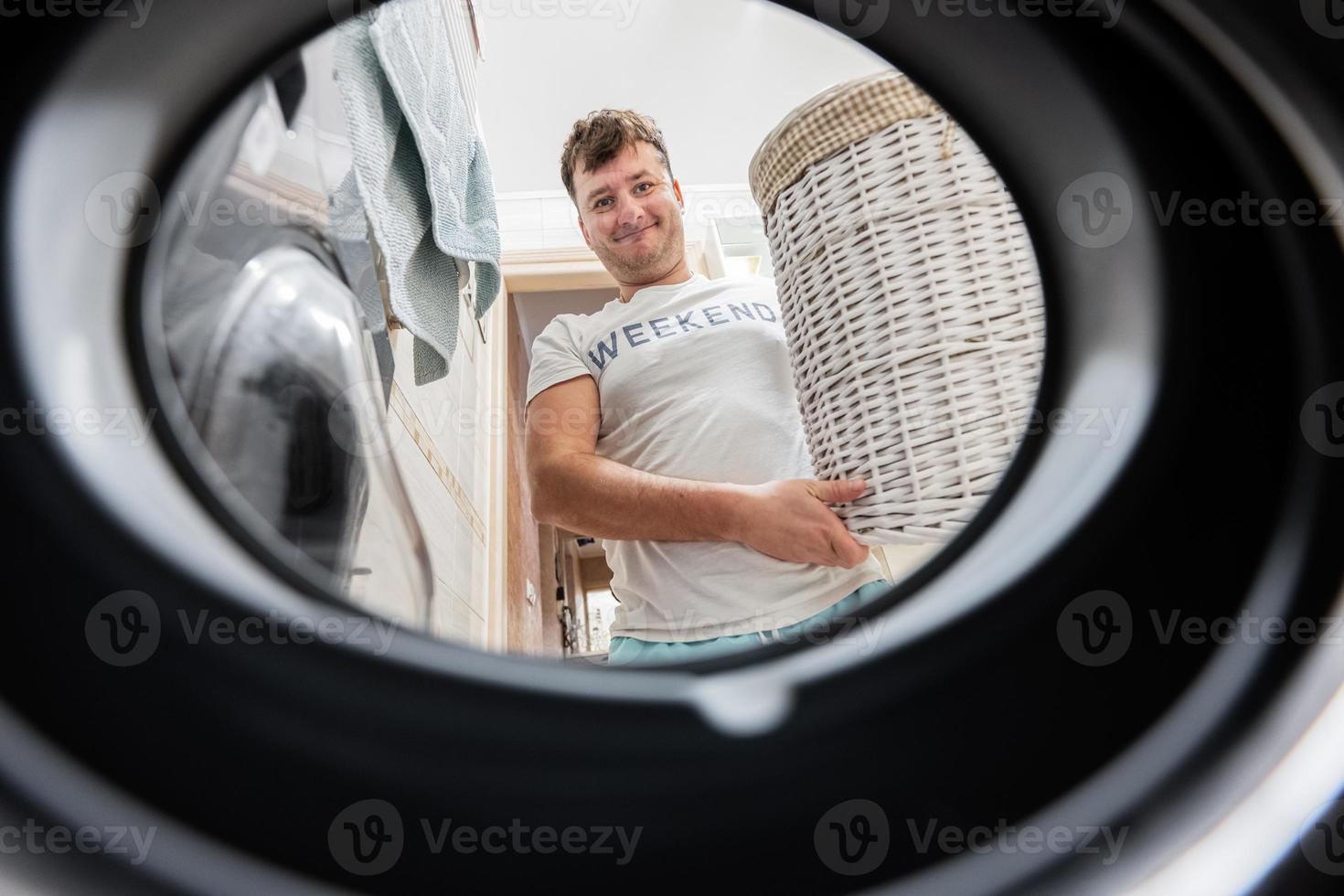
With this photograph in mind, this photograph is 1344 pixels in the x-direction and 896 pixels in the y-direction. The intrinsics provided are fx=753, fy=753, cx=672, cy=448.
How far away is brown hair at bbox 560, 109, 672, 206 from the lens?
1.05m

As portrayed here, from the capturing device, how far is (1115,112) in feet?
0.52

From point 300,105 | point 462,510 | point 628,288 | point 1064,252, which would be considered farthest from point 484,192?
point 1064,252

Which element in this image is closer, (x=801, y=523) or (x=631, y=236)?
(x=801, y=523)

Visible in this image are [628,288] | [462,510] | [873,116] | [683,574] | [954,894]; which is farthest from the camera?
[462,510]

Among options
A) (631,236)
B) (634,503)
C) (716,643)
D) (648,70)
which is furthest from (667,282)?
(648,70)

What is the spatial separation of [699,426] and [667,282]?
30 centimetres

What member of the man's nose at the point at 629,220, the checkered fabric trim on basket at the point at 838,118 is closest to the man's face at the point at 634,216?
the man's nose at the point at 629,220

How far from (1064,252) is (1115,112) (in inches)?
1.2

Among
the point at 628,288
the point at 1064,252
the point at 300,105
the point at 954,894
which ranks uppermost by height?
the point at 628,288

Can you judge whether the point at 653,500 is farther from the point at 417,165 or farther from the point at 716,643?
the point at 417,165

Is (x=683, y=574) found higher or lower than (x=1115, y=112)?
lower

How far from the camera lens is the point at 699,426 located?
822 millimetres

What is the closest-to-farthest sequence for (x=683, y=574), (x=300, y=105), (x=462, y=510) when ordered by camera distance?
(x=300, y=105)
(x=683, y=574)
(x=462, y=510)

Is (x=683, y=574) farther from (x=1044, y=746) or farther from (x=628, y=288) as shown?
(x=1044, y=746)
